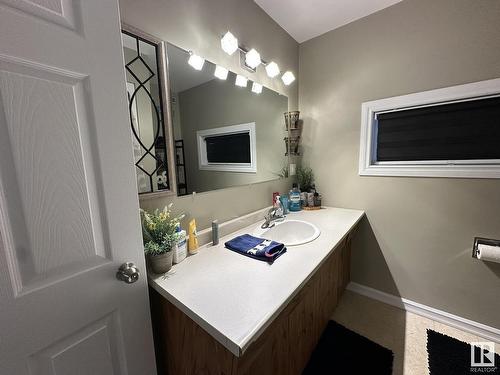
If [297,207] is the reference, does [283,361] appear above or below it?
below

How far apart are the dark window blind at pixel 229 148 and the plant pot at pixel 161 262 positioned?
58 cm

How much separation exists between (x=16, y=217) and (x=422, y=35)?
2229 millimetres

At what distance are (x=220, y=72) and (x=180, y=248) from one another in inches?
40.8

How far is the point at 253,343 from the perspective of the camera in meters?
0.71

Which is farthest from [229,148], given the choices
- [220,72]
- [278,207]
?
[278,207]

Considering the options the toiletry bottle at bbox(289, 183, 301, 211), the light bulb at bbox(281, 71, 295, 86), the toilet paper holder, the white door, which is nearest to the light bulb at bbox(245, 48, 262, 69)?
the light bulb at bbox(281, 71, 295, 86)

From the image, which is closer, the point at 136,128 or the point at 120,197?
the point at 120,197

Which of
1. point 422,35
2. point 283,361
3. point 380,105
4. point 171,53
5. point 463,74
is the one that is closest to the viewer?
point 283,361

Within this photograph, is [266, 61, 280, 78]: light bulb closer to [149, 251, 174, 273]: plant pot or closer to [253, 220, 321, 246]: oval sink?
[253, 220, 321, 246]: oval sink

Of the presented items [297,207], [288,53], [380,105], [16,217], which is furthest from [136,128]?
[380,105]

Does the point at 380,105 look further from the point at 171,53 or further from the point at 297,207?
the point at 171,53

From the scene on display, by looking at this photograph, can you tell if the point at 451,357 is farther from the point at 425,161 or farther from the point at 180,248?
the point at 180,248

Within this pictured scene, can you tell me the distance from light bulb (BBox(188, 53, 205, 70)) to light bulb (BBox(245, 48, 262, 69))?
1.22 feet

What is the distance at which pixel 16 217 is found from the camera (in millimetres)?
497
